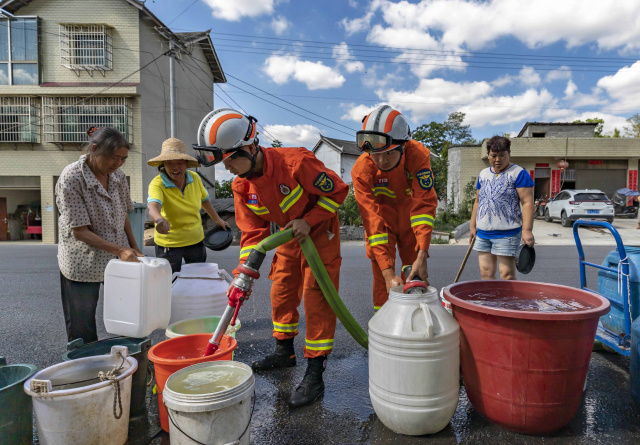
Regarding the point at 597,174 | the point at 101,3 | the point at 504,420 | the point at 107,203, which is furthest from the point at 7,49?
the point at 597,174

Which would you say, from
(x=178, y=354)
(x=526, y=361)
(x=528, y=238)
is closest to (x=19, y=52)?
(x=178, y=354)

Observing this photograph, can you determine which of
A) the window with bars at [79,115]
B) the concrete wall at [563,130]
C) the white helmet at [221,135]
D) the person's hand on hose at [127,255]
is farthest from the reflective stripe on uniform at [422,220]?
the concrete wall at [563,130]

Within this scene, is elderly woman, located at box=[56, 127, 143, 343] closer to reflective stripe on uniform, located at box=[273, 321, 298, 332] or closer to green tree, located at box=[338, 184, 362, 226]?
reflective stripe on uniform, located at box=[273, 321, 298, 332]

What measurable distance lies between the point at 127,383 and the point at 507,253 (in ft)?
10.8

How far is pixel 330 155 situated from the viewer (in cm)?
3631

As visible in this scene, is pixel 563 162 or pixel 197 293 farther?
pixel 563 162

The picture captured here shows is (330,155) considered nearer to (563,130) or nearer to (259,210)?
(563,130)

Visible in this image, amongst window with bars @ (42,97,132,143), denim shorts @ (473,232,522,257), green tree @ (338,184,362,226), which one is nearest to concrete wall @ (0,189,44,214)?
→ window with bars @ (42,97,132,143)

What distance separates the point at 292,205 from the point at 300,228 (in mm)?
194

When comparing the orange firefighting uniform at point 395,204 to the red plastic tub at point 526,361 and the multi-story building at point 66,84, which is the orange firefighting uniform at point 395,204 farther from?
the multi-story building at point 66,84

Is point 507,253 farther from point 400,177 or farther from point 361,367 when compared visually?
point 361,367

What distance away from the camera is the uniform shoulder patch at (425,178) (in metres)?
2.88

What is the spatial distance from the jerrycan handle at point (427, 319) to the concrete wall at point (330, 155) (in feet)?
110

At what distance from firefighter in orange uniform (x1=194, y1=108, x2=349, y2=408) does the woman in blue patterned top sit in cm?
186
